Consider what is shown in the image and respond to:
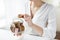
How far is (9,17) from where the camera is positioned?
1801 mm

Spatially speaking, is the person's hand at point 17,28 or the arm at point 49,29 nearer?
the person's hand at point 17,28

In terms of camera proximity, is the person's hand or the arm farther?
the arm

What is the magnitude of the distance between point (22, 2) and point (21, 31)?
728 mm

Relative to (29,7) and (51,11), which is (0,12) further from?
(51,11)

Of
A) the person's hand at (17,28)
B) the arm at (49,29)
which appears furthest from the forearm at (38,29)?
the person's hand at (17,28)

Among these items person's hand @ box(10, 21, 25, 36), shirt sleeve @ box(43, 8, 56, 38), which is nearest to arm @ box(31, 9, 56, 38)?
shirt sleeve @ box(43, 8, 56, 38)

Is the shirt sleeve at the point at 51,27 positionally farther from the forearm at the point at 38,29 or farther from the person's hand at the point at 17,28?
the person's hand at the point at 17,28

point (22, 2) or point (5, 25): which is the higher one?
point (22, 2)

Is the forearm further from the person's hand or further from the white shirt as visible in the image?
the person's hand

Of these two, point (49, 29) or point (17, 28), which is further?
point (49, 29)

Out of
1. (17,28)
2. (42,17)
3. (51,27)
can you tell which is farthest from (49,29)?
(17,28)

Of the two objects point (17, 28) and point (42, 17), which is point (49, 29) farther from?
point (17, 28)

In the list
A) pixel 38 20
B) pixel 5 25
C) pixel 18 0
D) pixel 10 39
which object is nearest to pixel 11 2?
pixel 18 0

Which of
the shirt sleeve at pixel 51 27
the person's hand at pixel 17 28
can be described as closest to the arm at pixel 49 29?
the shirt sleeve at pixel 51 27
